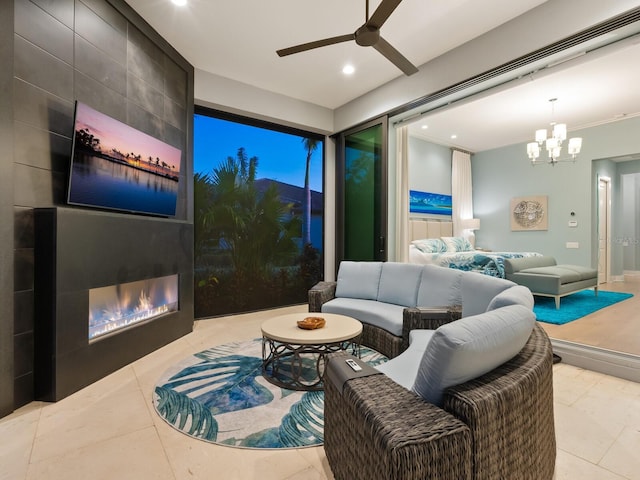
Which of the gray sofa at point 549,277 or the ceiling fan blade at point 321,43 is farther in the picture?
the gray sofa at point 549,277

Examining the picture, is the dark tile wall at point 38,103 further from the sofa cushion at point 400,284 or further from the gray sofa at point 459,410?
the sofa cushion at point 400,284

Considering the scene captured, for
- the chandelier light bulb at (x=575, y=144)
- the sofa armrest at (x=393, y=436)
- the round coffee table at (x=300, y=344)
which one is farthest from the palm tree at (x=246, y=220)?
the chandelier light bulb at (x=575, y=144)

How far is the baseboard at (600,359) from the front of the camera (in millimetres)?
2547

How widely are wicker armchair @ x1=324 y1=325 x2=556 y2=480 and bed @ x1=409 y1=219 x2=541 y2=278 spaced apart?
396 centimetres

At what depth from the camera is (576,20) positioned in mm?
2484

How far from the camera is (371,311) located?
120 inches

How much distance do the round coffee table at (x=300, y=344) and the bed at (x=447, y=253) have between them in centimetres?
284

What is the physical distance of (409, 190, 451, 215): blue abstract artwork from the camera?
6.36 metres

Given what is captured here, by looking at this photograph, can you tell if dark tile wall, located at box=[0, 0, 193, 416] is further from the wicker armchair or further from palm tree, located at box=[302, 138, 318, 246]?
palm tree, located at box=[302, 138, 318, 246]

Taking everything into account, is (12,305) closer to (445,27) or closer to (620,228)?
(445,27)

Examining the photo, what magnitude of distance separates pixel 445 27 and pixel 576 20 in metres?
1.05

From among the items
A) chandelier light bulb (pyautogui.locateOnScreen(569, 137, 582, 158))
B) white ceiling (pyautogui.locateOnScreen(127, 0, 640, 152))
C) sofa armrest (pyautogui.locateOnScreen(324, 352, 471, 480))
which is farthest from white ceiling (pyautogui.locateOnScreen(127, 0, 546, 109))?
sofa armrest (pyautogui.locateOnScreen(324, 352, 471, 480))

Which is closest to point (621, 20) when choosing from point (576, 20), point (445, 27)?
point (576, 20)

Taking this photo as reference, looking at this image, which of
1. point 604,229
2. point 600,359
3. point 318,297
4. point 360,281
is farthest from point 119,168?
point 604,229
